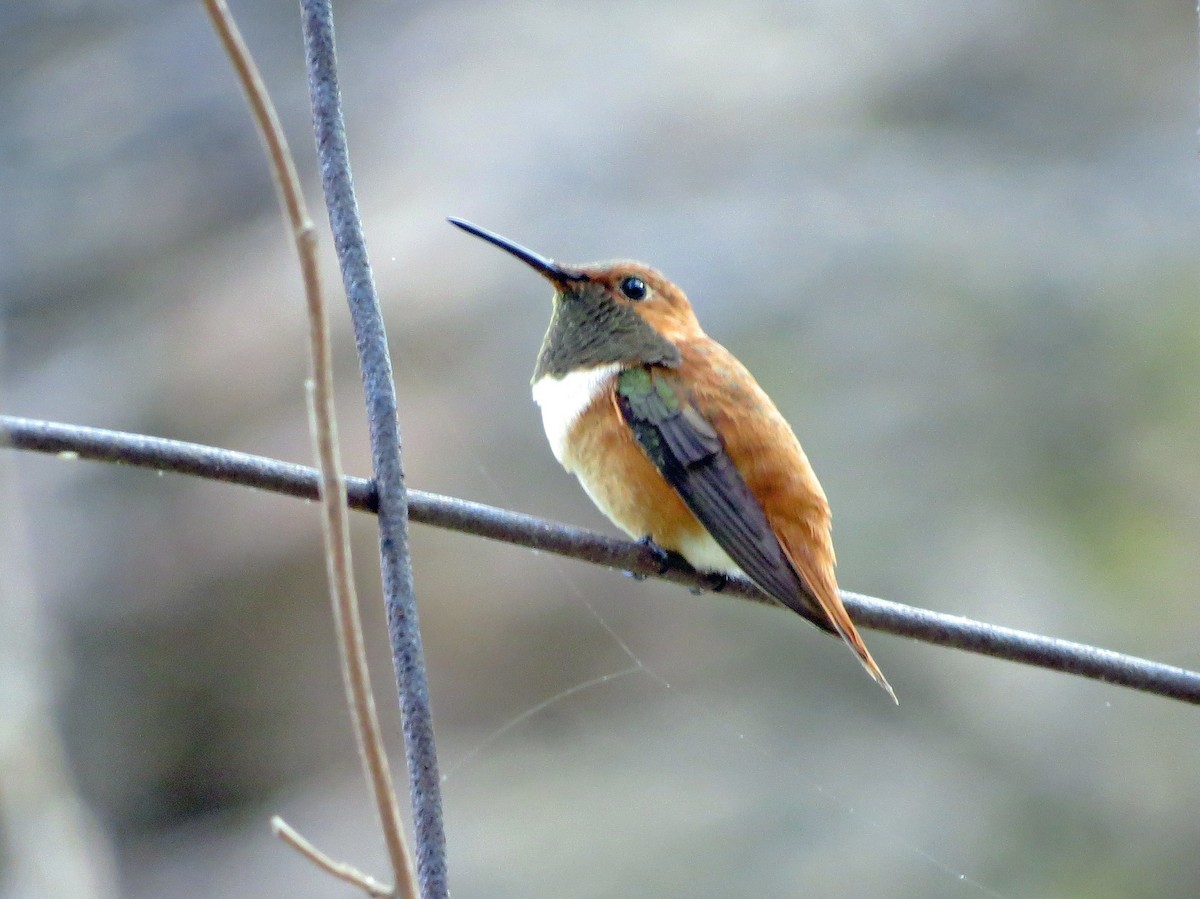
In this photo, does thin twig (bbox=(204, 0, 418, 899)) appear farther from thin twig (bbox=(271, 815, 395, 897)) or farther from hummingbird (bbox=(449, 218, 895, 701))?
hummingbird (bbox=(449, 218, 895, 701))

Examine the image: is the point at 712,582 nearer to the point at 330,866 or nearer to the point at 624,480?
the point at 624,480

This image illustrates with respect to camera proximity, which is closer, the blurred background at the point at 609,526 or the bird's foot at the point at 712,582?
the bird's foot at the point at 712,582

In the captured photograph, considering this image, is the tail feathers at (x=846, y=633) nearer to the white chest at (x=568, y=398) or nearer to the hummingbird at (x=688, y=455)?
the hummingbird at (x=688, y=455)

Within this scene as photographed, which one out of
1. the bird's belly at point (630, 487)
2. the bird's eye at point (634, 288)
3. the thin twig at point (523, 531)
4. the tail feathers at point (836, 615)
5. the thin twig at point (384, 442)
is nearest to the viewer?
the thin twig at point (384, 442)

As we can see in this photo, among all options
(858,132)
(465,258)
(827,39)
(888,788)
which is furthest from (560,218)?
(888,788)

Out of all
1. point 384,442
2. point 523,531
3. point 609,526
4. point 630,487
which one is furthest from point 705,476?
point 609,526

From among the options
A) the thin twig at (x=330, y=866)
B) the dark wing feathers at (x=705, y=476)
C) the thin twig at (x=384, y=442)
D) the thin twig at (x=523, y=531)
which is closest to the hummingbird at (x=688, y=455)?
the dark wing feathers at (x=705, y=476)
